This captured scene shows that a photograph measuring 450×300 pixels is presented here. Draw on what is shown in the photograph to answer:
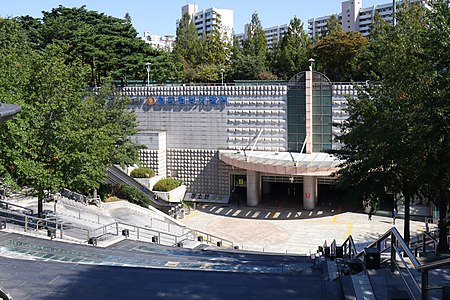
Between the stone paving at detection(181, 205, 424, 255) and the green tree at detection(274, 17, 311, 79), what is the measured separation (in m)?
23.0

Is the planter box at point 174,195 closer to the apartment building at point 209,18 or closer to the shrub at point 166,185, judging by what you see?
the shrub at point 166,185

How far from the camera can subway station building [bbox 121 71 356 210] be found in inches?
1304

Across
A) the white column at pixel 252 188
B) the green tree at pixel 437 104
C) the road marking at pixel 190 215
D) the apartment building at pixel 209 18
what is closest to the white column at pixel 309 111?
the white column at pixel 252 188

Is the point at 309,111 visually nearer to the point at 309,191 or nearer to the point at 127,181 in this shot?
the point at 309,191

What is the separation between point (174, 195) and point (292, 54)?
24986mm

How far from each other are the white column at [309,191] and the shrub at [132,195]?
32.2 feet

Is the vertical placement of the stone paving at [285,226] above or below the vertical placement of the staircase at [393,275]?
below

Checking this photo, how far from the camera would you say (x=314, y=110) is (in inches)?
1318

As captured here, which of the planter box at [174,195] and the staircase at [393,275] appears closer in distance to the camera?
the staircase at [393,275]

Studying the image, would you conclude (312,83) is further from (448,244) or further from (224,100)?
(448,244)

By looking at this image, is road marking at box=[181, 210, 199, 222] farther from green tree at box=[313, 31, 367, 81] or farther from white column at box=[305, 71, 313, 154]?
green tree at box=[313, 31, 367, 81]

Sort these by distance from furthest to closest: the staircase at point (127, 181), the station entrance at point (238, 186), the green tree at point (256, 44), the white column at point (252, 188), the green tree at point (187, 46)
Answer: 1. the green tree at point (187, 46)
2. the green tree at point (256, 44)
3. the station entrance at point (238, 186)
4. the white column at point (252, 188)
5. the staircase at point (127, 181)

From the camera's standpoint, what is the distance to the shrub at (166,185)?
33.4m

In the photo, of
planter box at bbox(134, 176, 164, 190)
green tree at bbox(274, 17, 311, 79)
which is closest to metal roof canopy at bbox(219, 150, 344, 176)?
planter box at bbox(134, 176, 164, 190)
